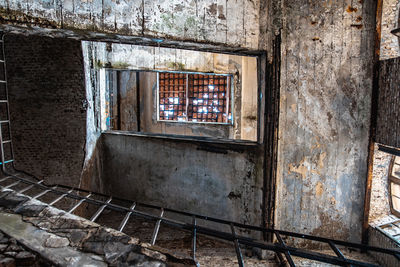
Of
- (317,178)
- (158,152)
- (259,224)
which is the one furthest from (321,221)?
(158,152)

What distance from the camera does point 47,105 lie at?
5047mm

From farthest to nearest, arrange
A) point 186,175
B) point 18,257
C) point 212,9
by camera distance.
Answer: point 186,175, point 212,9, point 18,257

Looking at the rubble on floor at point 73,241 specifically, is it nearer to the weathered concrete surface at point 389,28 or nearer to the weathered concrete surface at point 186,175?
the weathered concrete surface at point 186,175

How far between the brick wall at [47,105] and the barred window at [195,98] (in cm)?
517

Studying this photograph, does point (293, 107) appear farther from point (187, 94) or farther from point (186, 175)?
point (187, 94)

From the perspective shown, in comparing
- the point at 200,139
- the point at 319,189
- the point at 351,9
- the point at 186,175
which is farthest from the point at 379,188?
the point at 186,175

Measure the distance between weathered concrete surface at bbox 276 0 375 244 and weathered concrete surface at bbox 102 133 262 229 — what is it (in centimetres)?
63

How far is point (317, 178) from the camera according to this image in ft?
11.8

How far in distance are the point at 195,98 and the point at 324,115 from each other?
668 cm

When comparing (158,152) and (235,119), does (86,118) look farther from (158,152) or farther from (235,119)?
(235,119)

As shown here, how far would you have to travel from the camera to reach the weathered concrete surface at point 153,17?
255cm

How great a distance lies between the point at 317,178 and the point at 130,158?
3.99 meters

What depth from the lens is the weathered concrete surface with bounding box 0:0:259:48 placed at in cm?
255

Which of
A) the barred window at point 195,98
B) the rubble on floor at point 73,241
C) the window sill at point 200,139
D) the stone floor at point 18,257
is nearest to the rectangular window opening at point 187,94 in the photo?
the barred window at point 195,98
